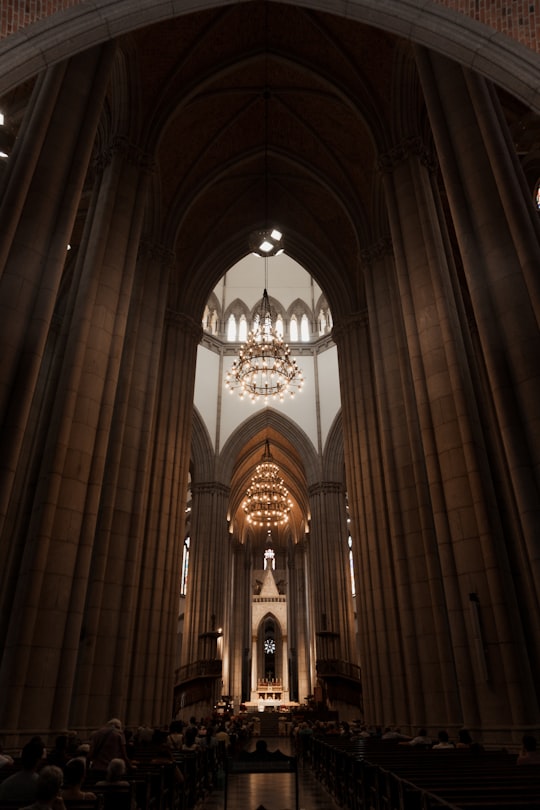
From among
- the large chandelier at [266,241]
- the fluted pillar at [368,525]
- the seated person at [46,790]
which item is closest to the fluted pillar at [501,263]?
the fluted pillar at [368,525]

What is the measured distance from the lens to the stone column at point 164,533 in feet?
46.7

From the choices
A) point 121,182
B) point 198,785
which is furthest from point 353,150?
point 198,785

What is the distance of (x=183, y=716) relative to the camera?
2295cm

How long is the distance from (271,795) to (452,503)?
216 inches

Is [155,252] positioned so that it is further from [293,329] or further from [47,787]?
[293,329]

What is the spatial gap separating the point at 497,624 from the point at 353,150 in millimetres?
15095

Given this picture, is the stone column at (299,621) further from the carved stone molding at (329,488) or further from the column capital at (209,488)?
the column capital at (209,488)

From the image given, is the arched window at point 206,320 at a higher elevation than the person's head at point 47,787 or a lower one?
higher

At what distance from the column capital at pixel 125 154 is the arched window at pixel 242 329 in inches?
765

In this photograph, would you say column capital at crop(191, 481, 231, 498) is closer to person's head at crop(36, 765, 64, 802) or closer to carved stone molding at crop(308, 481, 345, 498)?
carved stone molding at crop(308, 481, 345, 498)

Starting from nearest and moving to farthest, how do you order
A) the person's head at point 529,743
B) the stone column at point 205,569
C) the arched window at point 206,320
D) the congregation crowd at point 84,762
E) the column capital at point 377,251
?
1. the congregation crowd at point 84,762
2. the person's head at point 529,743
3. the column capital at point 377,251
4. the stone column at point 205,569
5. the arched window at point 206,320

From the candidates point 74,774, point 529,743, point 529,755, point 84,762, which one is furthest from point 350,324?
point 74,774

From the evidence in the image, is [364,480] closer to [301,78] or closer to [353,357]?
[353,357]

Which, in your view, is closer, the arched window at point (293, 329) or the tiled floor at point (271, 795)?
the tiled floor at point (271, 795)
